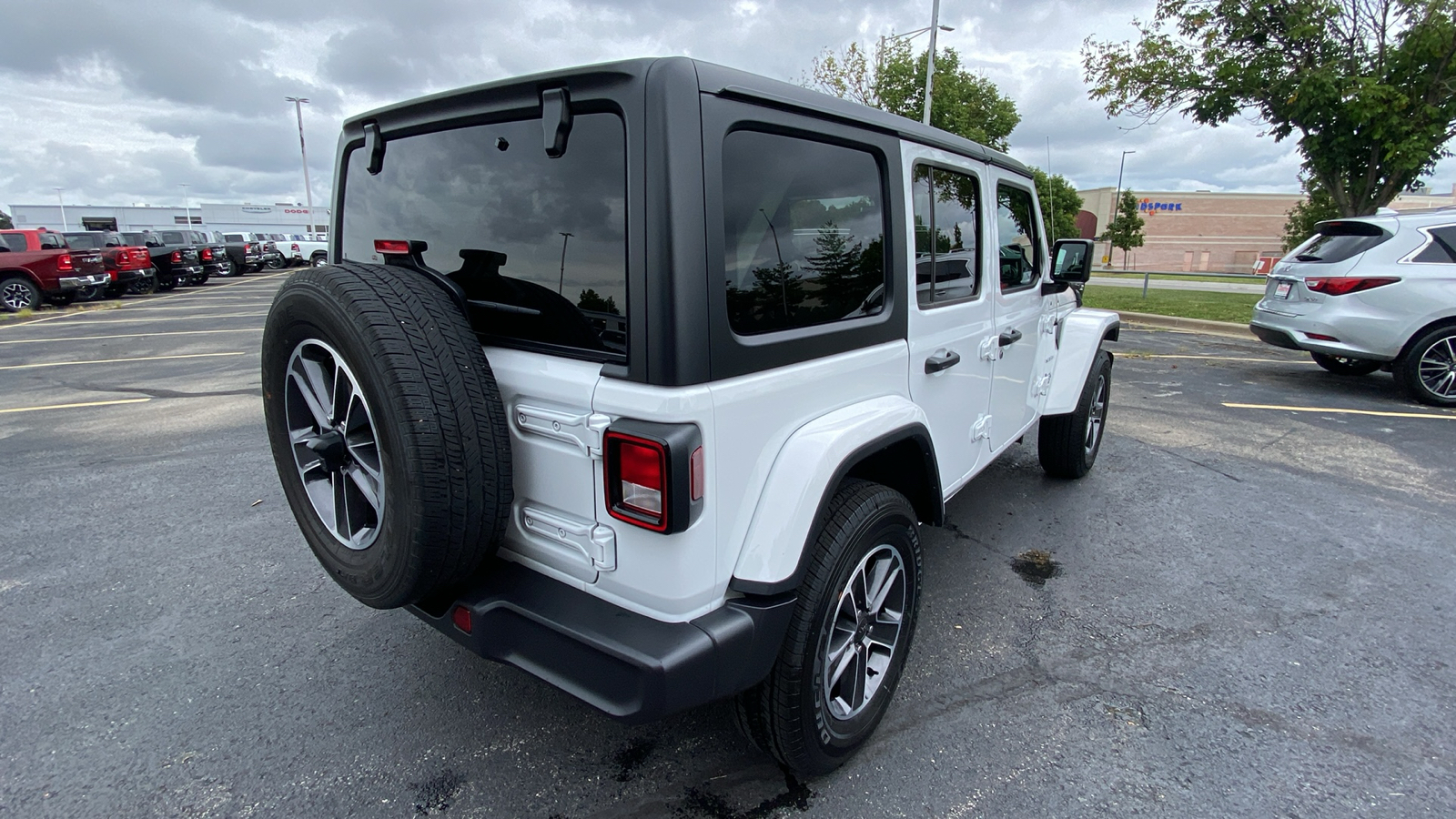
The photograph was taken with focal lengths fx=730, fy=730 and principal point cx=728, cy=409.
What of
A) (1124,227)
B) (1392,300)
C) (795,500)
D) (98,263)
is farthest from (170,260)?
(1124,227)

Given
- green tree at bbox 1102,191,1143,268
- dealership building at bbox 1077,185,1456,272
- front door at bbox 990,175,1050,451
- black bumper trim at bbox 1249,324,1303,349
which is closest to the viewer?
front door at bbox 990,175,1050,451

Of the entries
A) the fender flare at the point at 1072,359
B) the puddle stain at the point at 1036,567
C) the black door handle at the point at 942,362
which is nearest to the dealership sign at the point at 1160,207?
the fender flare at the point at 1072,359

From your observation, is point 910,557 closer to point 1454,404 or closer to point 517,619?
point 517,619

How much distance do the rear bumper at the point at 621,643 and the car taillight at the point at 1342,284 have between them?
7617 millimetres

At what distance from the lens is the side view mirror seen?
3906 millimetres

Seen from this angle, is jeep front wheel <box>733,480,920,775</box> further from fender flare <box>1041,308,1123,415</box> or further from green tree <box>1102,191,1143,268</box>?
green tree <box>1102,191,1143,268</box>

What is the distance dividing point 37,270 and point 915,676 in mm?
19832

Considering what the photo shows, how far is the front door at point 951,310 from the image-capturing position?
2.62 meters

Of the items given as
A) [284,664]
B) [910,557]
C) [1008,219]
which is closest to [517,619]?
[910,557]

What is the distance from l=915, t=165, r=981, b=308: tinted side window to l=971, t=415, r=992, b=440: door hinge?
55cm

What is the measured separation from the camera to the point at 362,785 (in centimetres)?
219

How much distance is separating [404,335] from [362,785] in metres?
1.40

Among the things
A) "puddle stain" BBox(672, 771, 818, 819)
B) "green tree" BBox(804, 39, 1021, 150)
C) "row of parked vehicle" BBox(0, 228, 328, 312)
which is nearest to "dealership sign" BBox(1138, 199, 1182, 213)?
"green tree" BBox(804, 39, 1021, 150)

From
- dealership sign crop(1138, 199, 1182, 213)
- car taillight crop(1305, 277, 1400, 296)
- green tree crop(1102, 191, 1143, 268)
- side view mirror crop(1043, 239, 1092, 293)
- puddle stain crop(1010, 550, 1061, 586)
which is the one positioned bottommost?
puddle stain crop(1010, 550, 1061, 586)
